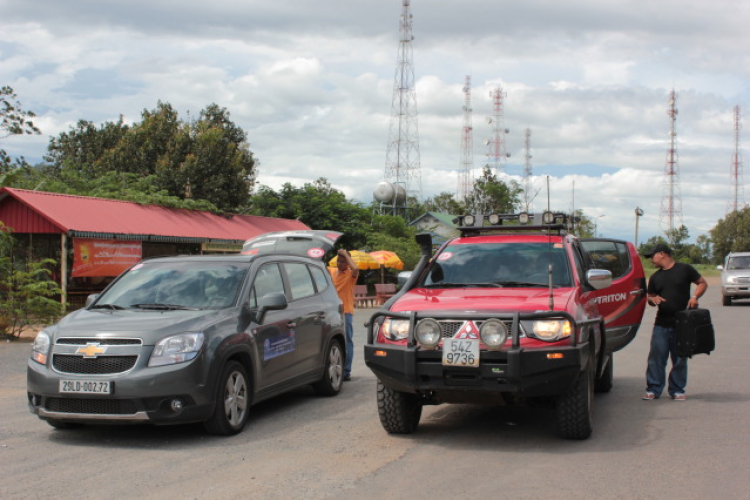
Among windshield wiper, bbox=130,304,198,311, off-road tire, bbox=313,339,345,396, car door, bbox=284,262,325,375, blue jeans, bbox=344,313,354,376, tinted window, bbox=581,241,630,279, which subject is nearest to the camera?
windshield wiper, bbox=130,304,198,311

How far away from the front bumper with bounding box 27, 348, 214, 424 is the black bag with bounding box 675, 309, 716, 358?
512cm

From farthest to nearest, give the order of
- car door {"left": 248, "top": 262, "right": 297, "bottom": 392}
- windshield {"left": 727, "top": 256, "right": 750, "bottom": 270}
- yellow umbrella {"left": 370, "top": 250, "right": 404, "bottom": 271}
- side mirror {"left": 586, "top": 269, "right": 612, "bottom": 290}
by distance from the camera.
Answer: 1. yellow umbrella {"left": 370, "top": 250, "right": 404, "bottom": 271}
2. windshield {"left": 727, "top": 256, "right": 750, "bottom": 270}
3. car door {"left": 248, "top": 262, "right": 297, "bottom": 392}
4. side mirror {"left": 586, "top": 269, "right": 612, "bottom": 290}

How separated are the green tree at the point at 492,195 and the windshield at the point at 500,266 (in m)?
37.2

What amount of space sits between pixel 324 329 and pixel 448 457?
3379 millimetres

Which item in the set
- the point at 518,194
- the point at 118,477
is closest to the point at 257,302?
the point at 118,477

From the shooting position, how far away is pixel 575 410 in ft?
21.4

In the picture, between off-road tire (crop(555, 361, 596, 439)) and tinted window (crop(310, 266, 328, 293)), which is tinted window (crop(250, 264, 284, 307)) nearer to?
tinted window (crop(310, 266, 328, 293))

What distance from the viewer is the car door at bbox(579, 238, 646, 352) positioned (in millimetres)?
9386

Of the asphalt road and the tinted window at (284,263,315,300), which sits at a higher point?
the tinted window at (284,263,315,300)

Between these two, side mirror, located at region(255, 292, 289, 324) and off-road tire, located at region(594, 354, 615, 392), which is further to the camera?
off-road tire, located at region(594, 354, 615, 392)

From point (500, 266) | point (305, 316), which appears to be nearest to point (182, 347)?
point (305, 316)

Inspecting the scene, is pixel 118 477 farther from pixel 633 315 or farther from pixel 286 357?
pixel 633 315

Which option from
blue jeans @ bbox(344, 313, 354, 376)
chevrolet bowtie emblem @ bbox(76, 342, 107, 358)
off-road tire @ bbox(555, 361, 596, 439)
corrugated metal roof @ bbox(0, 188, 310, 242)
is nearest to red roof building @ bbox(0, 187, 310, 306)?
corrugated metal roof @ bbox(0, 188, 310, 242)

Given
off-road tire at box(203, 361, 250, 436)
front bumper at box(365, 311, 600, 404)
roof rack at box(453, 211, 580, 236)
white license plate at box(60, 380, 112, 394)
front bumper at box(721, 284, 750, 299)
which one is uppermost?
roof rack at box(453, 211, 580, 236)
